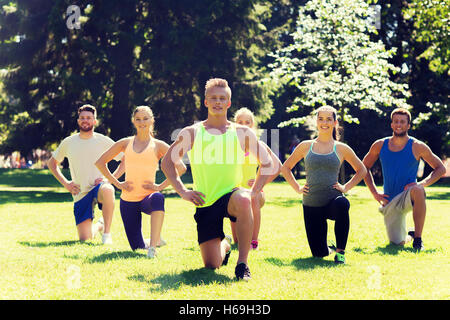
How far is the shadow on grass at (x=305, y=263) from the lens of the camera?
7030 millimetres

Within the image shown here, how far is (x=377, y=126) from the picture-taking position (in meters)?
32.6

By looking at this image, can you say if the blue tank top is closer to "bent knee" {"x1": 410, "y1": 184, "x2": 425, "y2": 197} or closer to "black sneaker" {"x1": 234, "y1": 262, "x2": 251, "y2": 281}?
"bent knee" {"x1": 410, "y1": 184, "x2": 425, "y2": 197}

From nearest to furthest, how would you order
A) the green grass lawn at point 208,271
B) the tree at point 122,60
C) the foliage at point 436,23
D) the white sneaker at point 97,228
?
the green grass lawn at point 208,271 < the white sneaker at point 97,228 < the tree at point 122,60 < the foliage at point 436,23

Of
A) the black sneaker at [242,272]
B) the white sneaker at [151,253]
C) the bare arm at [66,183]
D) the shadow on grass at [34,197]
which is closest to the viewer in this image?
the black sneaker at [242,272]

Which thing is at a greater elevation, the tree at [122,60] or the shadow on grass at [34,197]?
the tree at [122,60]

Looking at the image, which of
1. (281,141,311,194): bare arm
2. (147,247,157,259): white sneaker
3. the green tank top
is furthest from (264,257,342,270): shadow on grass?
(147,247,157,259): white sneaker

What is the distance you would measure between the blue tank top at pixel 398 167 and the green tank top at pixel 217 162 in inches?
133

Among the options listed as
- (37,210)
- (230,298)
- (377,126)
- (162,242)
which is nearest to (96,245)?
(162,242)

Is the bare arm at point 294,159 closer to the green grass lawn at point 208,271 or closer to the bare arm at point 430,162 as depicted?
the green grass lawn at point 208,271

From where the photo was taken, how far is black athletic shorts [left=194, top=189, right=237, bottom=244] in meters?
6.47

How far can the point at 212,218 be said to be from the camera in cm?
655

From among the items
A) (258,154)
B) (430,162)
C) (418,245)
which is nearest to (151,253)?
(258,154)

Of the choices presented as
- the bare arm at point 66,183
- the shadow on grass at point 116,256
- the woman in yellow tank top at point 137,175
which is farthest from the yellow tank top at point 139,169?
the bare arm at point 66,183

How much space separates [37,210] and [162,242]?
302 inches
